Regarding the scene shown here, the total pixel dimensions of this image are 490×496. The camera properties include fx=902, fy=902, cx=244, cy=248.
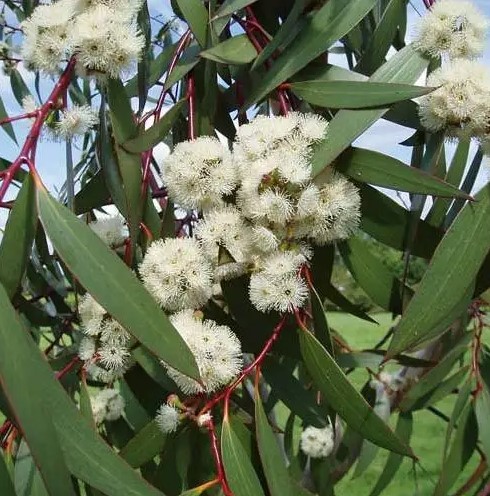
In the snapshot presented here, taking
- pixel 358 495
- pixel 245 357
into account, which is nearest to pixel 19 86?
pixel 245 357

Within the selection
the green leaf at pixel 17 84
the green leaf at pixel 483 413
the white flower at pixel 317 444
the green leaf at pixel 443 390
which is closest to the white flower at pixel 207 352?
the green leaf at pixel 483 413

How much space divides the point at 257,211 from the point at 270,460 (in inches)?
8.6

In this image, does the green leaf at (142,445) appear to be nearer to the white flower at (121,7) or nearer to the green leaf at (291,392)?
the green leaf at (291,392)

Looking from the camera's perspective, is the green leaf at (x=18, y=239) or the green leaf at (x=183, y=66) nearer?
the green leaf at (x=18, y=239)

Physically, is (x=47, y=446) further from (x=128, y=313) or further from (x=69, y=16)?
(x=69, y=16)

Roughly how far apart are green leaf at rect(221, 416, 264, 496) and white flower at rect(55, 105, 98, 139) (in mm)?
280

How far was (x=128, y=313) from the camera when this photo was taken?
635 millimetres

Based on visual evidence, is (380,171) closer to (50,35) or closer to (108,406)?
(50,35)

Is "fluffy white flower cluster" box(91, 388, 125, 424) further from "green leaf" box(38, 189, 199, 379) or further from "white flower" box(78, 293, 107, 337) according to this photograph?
"green leaf" box(38, 189, 199, 379)

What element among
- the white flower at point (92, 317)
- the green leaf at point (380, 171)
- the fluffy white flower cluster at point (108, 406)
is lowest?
the fluffy white flower cluster at point (108, 406)

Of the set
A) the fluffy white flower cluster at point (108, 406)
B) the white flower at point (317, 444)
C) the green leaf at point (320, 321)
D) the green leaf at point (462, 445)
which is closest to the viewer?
the green leaf at point (320, 321)

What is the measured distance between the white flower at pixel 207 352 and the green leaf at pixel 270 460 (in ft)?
0.21

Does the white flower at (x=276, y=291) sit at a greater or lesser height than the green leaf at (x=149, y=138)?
lesser

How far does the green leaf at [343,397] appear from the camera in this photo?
29.3 inches
